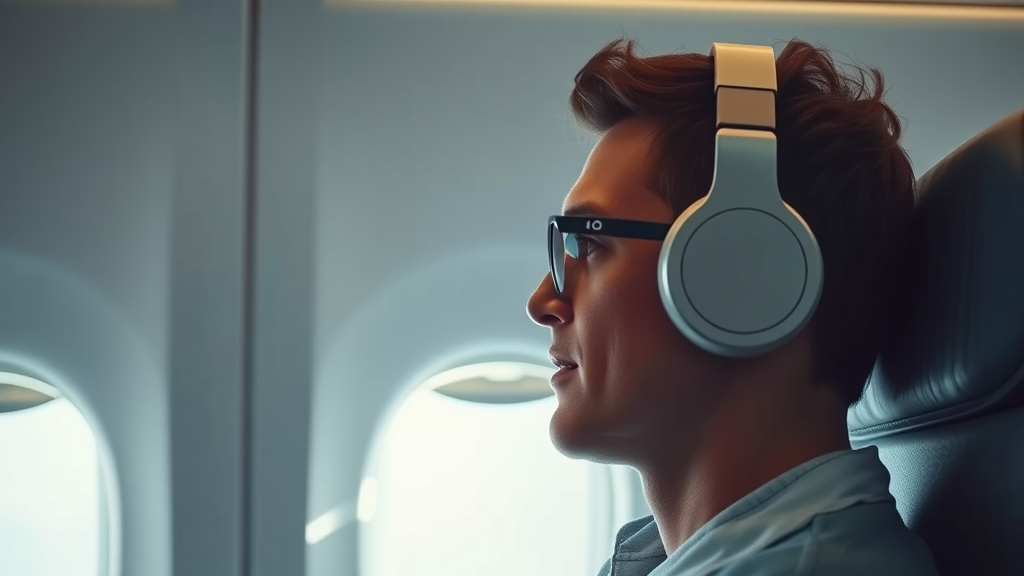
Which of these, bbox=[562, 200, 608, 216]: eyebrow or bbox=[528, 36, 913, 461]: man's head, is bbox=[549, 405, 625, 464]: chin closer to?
bbox=[528, 36, 913, 461]: man's head

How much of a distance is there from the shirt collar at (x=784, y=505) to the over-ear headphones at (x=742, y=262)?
135mm

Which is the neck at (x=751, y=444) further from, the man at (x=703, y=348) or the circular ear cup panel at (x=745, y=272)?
the circular ear cup panel at (x=745, y=272)

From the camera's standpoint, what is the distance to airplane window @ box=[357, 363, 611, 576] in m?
2.02

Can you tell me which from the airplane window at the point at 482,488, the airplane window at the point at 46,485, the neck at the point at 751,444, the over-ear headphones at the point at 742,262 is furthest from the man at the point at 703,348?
the airplane window at the point at 46,485

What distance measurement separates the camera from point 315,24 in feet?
6.28

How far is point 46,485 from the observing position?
203cm

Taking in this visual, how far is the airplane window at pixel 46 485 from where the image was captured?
6.55 ft

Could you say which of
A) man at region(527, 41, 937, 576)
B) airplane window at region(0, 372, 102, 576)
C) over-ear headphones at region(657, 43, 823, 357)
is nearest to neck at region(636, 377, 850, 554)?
man at region(527, 41, 937, 576)

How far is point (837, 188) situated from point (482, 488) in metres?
1.31

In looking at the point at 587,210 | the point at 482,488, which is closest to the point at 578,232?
the point at 587,210

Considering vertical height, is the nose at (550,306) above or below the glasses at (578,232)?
below

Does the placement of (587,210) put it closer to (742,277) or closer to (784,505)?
(742,277)

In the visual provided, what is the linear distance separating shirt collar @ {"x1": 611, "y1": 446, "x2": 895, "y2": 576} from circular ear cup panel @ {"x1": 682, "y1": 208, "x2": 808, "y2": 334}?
0.50ft

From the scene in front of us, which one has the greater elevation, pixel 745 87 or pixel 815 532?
pixel 745 87
